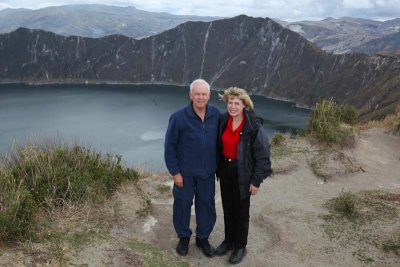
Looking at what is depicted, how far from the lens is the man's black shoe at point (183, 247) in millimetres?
5980

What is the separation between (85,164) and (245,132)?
3.70 m

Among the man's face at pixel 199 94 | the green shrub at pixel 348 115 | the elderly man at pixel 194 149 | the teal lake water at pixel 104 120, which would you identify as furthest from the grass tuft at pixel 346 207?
the teal lake water at pixel 104 120

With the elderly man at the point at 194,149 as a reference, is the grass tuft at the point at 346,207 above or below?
below

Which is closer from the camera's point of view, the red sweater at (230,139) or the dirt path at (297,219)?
the red sweater at (230,139)

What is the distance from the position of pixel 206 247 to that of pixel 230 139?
1.72 metres

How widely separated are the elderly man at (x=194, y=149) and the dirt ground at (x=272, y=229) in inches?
34.9

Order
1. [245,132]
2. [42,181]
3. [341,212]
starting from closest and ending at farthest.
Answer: [245,132] < [42,181] < [341,212]

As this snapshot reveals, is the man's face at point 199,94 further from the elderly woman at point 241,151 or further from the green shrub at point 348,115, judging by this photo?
the green shrub at point 348,115

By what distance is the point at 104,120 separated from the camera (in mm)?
69812

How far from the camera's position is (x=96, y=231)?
19.4ft

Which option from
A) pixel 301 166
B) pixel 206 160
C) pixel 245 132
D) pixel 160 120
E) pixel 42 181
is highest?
pixel 245 132

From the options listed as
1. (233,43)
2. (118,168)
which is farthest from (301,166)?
(233,43)

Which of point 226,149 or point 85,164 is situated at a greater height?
point 226,149

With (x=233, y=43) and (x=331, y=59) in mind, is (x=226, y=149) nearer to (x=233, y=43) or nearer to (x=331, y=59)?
(x=331, y=59)
